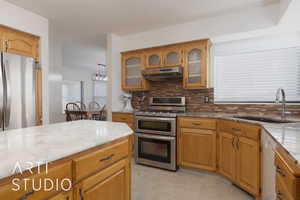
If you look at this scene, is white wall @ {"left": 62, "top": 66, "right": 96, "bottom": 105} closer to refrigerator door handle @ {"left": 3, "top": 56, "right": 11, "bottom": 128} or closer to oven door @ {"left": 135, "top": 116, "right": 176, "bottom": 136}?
refrigerator door handle @ {"left": 3, "top": 56, "right": 11, "bottom": 128}

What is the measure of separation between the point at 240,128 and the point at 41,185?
2022mm

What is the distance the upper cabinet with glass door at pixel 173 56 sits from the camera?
3.00 m

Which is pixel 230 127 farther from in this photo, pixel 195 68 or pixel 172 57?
pixel 172 57

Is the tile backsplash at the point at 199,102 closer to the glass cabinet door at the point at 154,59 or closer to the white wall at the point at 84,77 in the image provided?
the glass cabinet door at the point at 154,59

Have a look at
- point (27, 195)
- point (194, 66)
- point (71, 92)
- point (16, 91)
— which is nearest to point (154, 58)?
point (194, 66)

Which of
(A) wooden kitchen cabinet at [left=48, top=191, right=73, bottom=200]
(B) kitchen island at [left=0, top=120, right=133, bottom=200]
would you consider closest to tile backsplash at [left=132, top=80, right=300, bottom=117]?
(B) kitchen island at [left=0, top=120, right=133, bottom=200]

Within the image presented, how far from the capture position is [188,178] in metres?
2.44

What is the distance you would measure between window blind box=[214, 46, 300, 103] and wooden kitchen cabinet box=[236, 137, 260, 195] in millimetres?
1090

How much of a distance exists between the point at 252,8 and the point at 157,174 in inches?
112

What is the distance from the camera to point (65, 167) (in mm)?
873

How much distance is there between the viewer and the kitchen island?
696 mm

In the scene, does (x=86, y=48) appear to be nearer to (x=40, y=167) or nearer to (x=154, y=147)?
(x=154, y=147)

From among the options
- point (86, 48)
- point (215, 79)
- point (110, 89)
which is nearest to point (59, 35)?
point (86, 48)

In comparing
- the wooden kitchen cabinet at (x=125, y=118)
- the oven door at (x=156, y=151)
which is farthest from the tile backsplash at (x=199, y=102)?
the oven door at (x=156, y=151)
